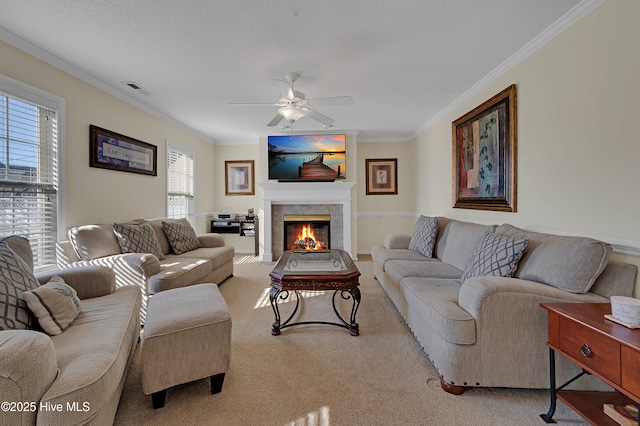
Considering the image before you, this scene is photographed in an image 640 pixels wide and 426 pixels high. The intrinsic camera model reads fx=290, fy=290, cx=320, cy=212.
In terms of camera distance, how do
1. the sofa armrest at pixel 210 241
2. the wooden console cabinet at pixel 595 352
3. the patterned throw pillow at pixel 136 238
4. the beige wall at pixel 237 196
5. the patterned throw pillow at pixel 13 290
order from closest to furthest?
the wooden console cabinet at pixel 595 352
the patterned throw pillow at pixel 13 290
the patterned throw pillow at pixel 136 238
the sofa armrest at pixel 210 241
the beige wall at pixel 237 196

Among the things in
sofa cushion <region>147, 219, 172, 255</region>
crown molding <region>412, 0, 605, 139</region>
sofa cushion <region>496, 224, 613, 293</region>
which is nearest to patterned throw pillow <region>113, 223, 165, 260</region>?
sofa cushion <region>147, 219, 172, 255</region>

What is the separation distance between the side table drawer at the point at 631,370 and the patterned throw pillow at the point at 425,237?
2.36 m

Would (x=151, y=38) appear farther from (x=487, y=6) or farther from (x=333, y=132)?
(x=333, y=132)

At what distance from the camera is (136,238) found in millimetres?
3158

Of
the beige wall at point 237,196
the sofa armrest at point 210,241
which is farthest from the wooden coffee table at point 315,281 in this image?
the beige wall at point 237,196

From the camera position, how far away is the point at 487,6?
78.9 inches

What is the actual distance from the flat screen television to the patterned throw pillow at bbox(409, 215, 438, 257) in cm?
211

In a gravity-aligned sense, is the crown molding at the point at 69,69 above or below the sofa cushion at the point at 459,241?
above

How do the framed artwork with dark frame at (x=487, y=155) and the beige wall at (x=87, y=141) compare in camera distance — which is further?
the framed artwork with dark frame at (x=487, y=155)

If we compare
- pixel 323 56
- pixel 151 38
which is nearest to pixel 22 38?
pixel 151 38

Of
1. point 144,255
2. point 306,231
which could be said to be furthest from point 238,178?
point 144,255

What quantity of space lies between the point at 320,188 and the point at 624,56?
4.25 m

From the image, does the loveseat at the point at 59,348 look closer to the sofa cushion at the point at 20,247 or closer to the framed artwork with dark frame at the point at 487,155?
the sofa cushion at the point at 20,247

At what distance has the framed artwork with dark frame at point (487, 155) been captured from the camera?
2.81 m
